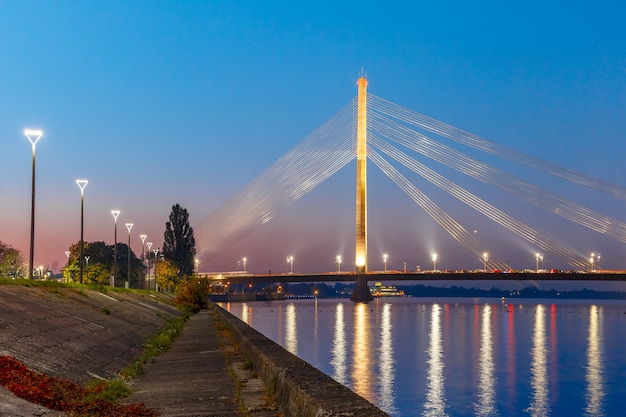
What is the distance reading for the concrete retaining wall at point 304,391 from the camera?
7105 mm

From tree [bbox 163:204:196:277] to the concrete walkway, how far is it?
10261cm

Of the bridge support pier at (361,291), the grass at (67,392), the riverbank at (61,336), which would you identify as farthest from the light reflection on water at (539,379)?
the bridge support pier at (361,291)

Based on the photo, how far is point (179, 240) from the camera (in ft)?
399

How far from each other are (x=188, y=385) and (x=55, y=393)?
136 inches

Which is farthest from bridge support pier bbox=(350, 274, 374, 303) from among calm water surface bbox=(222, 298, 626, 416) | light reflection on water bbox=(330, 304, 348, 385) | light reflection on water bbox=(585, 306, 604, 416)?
light reflection on water bbox=(585, 306, 604, 416)

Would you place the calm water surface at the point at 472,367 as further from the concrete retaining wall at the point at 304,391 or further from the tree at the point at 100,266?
the tree at the point at 100,266

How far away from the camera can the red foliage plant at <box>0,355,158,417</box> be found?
8836 mm

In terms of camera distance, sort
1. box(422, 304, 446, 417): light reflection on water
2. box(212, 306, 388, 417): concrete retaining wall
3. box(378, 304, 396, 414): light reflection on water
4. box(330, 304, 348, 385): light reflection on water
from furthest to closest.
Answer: box(330, 304, 348, 385): light reflection on water, box(378, 304, 396, 414): light reflection on water, box(422, 304, 446, 417): light reflection on water, box(212, 306, 388, 417): concrete retaining wall

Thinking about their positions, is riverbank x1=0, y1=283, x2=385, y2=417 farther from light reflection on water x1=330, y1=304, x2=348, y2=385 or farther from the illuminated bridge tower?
the illuminated bridge tower

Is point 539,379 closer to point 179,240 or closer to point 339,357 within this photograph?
point 339,357

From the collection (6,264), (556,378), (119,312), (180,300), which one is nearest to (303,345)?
(180,300)

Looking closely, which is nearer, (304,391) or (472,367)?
(304,391)

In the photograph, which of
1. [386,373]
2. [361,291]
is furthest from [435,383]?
[361,291]

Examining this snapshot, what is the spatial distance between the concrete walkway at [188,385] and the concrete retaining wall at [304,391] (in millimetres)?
645
